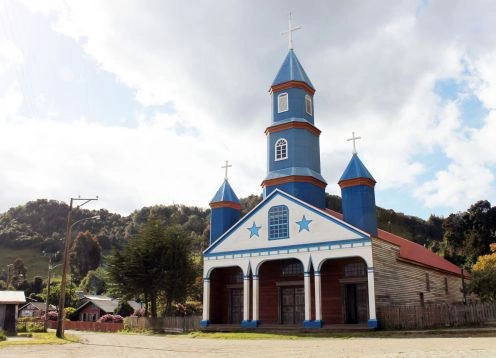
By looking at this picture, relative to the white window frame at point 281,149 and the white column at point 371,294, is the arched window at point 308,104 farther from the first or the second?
the white column at point 371,294

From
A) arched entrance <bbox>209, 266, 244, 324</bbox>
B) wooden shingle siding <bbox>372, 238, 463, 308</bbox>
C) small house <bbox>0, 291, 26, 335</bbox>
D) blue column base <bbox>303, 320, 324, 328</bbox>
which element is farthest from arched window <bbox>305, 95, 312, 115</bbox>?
small house <bbox>0, 291, 26, 335</bbox>

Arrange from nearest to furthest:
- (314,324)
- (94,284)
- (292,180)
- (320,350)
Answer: (320,350), (314,324), (292,180), (94,284)

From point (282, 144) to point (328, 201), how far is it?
199ft

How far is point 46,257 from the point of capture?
5733 inches

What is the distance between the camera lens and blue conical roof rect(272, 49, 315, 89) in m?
38.8

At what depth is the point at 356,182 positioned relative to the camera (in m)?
31.6

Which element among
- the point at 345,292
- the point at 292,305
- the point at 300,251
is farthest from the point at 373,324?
the point at 292,305

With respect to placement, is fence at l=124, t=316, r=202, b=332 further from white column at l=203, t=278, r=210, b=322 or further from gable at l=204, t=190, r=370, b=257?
gable at l=204, t=190, r=370, b=257

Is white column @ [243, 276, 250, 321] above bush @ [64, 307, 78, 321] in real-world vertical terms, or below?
above

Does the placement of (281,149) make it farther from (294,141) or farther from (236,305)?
(236,305)

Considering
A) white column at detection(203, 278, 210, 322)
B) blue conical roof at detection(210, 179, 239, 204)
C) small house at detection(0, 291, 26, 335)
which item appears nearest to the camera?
white column at detection(203, 278, 210, 322)

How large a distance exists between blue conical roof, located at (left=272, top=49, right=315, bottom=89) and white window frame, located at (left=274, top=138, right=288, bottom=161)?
4934mm

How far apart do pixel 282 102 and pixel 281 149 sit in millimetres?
3937

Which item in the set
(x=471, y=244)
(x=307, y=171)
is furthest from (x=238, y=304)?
(x=471, y=244)
